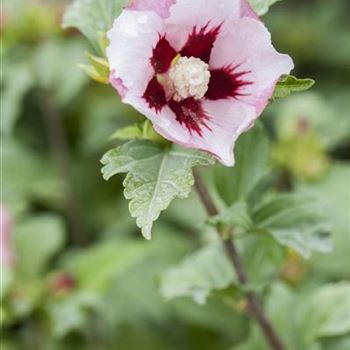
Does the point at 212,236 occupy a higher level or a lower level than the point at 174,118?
lower

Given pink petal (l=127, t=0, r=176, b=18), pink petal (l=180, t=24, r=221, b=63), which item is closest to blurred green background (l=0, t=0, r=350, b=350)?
pink petal (l=180, t=24, r=221, b=63)

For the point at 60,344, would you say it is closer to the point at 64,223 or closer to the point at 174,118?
the point at 64,223

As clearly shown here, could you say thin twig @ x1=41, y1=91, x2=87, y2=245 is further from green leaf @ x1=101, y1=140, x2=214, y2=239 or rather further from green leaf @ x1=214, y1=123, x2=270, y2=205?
green leaf @ x1=101, y1=140, x2=214, y2=239

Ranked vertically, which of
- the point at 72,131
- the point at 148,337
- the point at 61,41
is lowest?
the point at 148,337

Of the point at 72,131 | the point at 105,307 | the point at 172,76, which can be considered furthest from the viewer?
the point at 72,131

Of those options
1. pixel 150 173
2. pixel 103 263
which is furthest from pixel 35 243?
pixel 150 173

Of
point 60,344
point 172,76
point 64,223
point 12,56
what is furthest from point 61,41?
point 172,76

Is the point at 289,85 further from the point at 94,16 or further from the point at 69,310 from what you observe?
the point at 69,310
